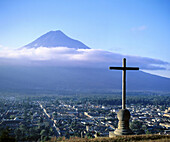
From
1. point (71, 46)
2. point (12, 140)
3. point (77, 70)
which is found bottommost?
point (12, 140)

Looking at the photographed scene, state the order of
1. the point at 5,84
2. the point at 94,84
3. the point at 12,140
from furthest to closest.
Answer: the point at 94,84
the point at 5,84
the point at 12,140

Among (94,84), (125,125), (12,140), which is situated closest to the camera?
(12,140)

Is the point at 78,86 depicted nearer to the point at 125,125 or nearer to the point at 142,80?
the point at 142,80

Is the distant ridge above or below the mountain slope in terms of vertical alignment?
above

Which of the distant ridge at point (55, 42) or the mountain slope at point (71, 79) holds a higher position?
the distant ridge at point (55, 42)

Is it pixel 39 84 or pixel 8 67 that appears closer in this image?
pixel 39 84

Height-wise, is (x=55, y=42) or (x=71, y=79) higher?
(x=55, y=42)

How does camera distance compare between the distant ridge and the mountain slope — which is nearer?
the mountain slope

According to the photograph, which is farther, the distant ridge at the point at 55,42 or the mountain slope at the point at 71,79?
the distant ridge at the point at 55,42

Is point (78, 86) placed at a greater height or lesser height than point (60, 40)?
lesser

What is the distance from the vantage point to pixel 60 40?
186250mm

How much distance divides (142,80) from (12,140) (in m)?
159

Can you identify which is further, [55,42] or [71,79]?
[55,42]

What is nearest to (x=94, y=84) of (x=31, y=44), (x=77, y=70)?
(x=77, y=70)
